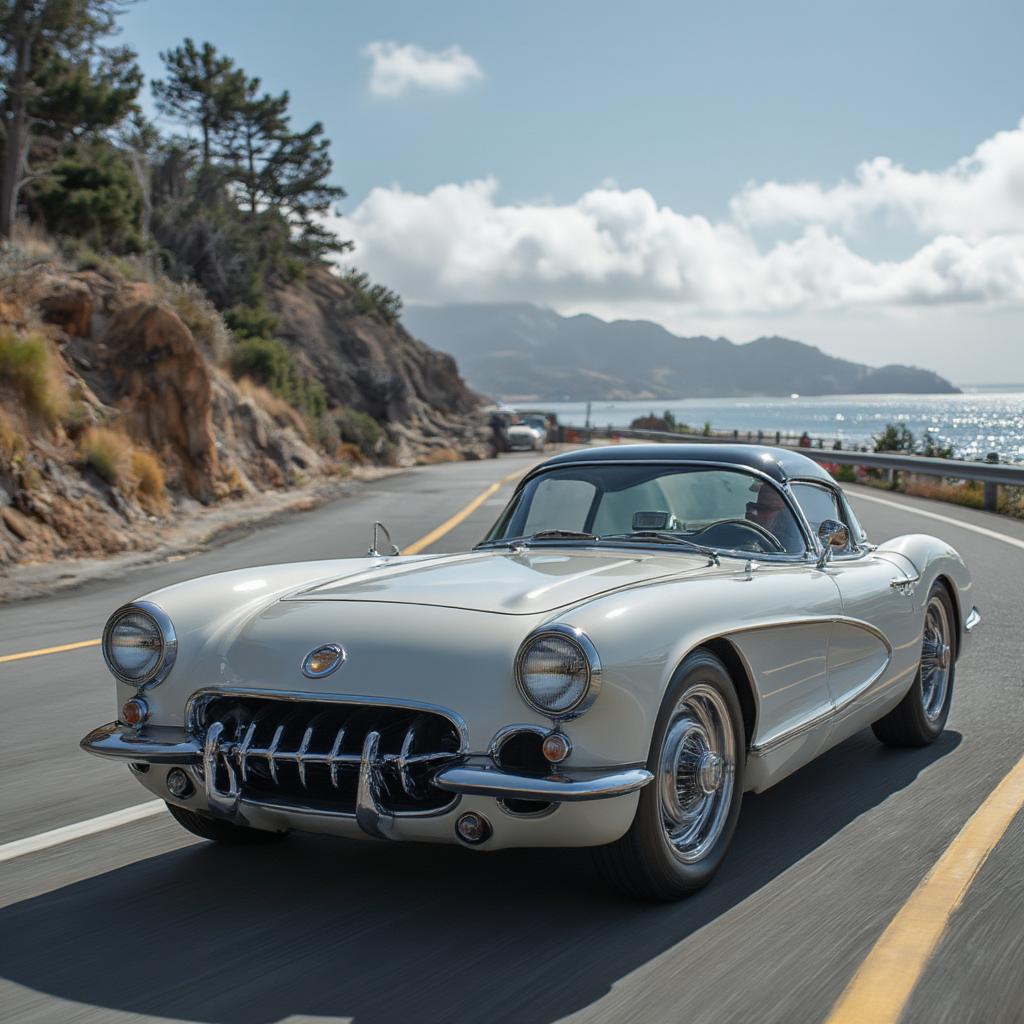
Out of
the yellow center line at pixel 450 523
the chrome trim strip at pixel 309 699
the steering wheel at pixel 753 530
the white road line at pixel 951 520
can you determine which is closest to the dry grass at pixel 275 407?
the yellow center line at pixel 450 523

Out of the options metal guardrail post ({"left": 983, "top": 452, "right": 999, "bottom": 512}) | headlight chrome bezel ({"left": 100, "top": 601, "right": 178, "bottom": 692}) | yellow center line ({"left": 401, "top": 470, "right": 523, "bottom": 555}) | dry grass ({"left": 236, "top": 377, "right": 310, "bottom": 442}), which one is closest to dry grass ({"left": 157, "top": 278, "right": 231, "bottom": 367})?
dry grass ({"left": 236, "top": 377, "right": 310, "bottom": 442})

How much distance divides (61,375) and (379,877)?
560 inches

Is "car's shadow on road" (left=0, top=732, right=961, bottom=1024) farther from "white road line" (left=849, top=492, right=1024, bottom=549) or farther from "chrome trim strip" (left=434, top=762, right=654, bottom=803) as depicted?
"white road line" (left=849, top=492, right=1024, bottom=549)

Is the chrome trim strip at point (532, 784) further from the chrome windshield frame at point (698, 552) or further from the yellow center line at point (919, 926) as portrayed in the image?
the chrome windshield frame at point (698, 552)

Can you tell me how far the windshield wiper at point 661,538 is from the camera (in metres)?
4.77

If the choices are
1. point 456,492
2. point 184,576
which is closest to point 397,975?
point 184,576

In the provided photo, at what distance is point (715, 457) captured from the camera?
5.26m

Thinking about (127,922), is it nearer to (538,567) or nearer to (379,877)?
(379,877)

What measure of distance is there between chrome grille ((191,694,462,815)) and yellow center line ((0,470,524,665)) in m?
4.35

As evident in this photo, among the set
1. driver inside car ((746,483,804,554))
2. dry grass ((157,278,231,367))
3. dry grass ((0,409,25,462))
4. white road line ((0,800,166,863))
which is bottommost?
white road line ((0,800,166,863))

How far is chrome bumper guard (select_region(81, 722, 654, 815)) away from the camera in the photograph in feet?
10.7

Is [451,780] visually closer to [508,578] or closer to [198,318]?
[508,578]

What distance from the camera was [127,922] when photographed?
3.53 metres

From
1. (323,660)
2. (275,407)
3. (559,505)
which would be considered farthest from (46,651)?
(275,407)
